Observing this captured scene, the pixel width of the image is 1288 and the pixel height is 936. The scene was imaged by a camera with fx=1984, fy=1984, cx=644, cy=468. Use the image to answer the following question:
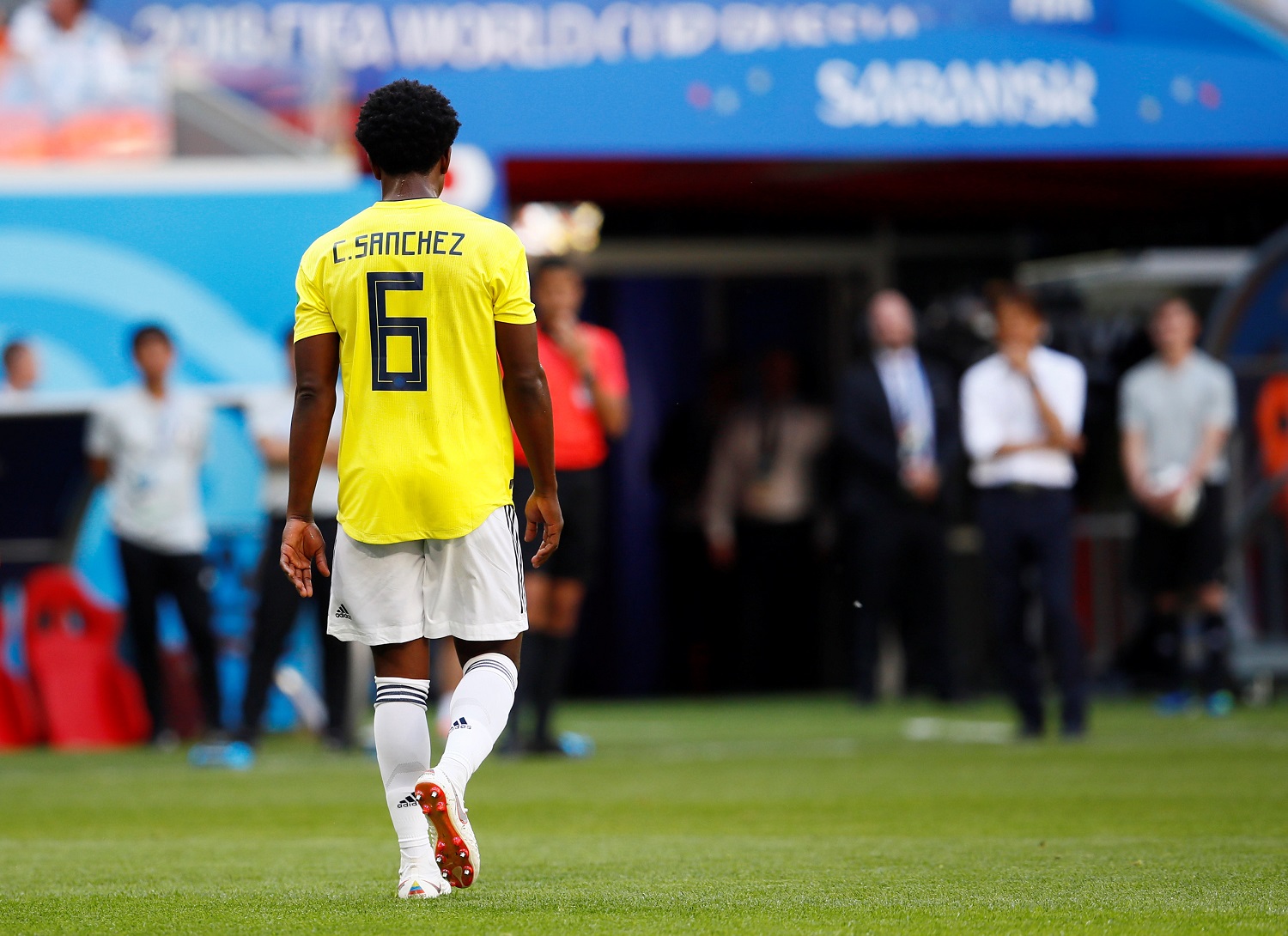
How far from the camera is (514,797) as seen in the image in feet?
23.9

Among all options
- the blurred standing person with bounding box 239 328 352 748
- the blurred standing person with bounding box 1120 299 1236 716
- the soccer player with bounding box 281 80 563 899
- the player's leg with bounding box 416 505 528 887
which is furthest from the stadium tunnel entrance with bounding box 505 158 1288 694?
the player's leg with bounding box 416 505 528 887

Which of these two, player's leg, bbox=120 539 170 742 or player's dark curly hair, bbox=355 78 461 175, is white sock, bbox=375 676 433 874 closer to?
player's dark curly hair, bbox=355 78 461 175

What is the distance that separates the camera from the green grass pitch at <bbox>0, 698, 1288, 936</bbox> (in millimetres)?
4203

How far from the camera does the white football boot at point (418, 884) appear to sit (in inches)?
175

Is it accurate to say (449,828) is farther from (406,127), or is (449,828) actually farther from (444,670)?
(444,670)

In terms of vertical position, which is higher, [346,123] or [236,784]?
[346,123]

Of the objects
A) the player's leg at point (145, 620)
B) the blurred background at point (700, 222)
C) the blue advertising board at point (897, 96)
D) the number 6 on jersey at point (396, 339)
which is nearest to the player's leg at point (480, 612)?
the number 6 on jersey at point (396, 339)

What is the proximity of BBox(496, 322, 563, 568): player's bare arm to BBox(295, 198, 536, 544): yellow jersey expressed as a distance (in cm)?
4

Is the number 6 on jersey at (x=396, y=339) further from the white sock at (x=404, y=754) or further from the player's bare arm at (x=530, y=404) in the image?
the white sock at (x=404, y=754)

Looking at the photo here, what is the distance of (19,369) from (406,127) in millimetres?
7129

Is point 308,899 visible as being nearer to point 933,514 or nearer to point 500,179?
point 500,179

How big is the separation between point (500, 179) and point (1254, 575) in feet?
17.7

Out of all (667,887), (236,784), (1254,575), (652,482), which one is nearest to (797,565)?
(652,482)

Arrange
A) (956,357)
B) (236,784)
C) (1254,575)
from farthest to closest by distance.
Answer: (956,357), (1254,575), (236,784)
